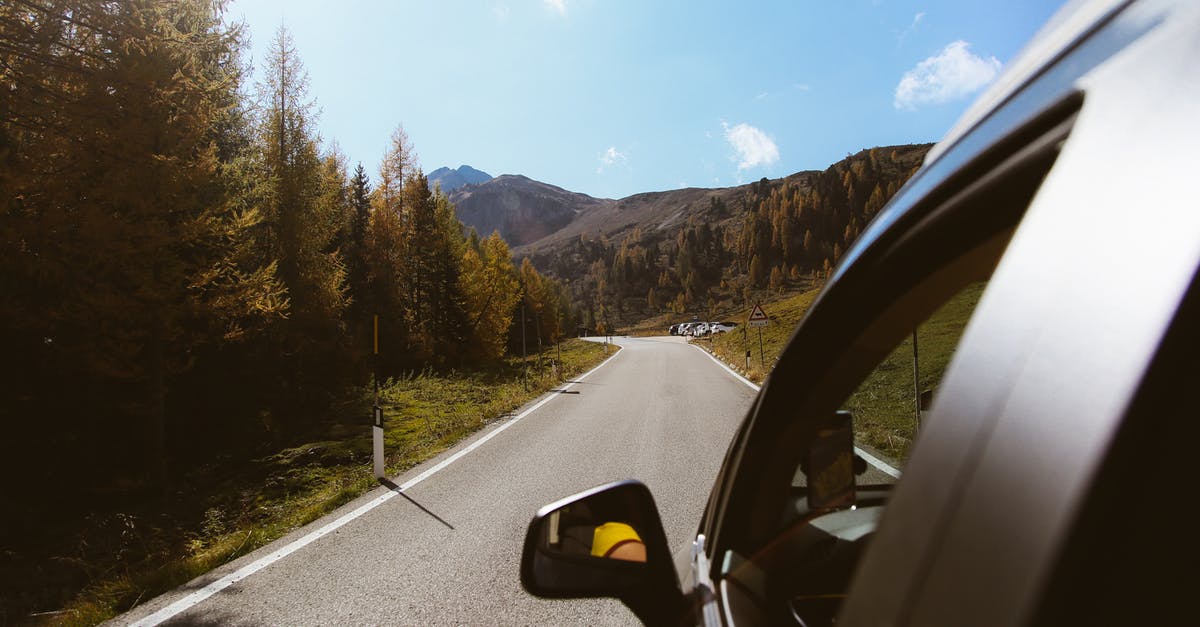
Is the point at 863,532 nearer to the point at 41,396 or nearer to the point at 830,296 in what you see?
the point at 830,296

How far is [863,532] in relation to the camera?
1.42 meters

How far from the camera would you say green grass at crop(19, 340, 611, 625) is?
5285 mm

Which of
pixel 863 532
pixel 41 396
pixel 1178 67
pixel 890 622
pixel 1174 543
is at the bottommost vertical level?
pixel 41 396

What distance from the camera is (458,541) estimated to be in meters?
5.36

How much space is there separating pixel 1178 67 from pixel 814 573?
1.16 m

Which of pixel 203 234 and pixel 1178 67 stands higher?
pixel 1178 67

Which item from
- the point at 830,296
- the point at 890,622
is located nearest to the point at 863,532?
the point at 830,296

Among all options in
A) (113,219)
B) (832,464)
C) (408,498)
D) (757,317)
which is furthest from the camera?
(757,317)

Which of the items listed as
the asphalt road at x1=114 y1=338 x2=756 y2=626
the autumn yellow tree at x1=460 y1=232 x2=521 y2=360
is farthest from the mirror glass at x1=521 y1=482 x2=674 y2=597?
the autumn yellow tree at x1=460 y1=232 x2=521 y2=360

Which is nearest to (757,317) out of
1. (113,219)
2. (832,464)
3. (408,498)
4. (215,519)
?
(408,498)

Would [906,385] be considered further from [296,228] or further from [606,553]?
[296,228]

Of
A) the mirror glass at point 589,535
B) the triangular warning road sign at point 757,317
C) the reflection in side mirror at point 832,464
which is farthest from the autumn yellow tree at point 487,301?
the reflection in side mirror at point 832,464

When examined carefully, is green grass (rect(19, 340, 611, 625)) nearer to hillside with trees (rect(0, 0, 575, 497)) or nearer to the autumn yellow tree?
hillside with trees (rect(0, 0, 575, 497))

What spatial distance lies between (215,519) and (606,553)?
9.25 meters
